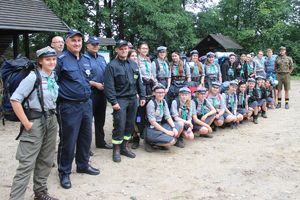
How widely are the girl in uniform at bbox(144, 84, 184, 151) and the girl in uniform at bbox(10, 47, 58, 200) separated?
93.8 inches

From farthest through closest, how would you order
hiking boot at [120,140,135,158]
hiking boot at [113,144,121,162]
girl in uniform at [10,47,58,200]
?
hiking boot at [120,140,135,158] → hiking boot at [113,144,121,162] → girl in uniform at [10,47,58,200]

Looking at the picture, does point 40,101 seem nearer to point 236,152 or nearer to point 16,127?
point 236,152

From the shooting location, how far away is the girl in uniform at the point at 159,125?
573cm

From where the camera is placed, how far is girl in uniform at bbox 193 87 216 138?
6785 millimetres

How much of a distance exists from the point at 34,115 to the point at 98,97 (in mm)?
2166

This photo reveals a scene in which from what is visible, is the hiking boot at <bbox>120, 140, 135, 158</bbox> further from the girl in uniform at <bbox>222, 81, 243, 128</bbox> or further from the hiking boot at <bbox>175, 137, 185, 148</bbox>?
the girl in uniform at <bbox>222, 81, 243, 128</bbox>

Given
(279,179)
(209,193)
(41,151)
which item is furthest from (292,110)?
(41,151)

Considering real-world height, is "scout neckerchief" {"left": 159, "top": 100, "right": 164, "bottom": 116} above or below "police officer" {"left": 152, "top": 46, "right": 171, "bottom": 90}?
below

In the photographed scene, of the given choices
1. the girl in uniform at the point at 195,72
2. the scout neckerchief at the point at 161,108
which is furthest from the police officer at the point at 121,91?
the girl in uniform at the point at 195,72

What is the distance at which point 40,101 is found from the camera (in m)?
3.46

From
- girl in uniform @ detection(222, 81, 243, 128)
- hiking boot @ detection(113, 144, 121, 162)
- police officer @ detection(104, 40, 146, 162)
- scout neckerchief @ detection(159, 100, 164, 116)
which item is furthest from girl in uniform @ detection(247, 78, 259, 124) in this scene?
hiking boot @ detection(113, 144, 121, 162)

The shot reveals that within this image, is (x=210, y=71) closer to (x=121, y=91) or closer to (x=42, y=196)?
(x=121, y=91)

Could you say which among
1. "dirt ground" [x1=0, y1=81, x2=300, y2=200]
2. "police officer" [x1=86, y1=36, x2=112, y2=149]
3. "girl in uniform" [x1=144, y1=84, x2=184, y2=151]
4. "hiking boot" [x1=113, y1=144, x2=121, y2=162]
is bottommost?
"dirt ground" [x1=0, y1=81, x2=300, y2=200]

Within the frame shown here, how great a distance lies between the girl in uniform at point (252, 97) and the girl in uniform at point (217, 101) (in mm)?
1338
